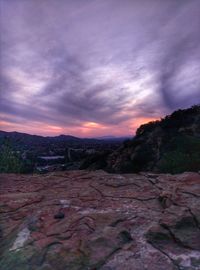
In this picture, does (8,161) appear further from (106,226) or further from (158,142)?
(158,142)

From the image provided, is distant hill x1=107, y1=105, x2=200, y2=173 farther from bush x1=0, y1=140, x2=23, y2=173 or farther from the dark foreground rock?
the dark foreground rock

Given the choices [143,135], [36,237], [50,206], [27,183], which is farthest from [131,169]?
[36,237]

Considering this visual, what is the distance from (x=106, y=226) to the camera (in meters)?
6.50

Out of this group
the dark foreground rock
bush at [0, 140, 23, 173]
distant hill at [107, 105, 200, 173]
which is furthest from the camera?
distant hill at [107, 105, 200, 173]

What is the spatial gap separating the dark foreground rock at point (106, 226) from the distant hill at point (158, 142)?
31.1 feet

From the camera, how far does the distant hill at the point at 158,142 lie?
21453mm

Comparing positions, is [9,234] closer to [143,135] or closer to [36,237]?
[36,237]

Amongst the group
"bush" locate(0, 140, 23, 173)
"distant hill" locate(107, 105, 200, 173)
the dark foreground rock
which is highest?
"distant hill" locate(107, 105, 200, 173)

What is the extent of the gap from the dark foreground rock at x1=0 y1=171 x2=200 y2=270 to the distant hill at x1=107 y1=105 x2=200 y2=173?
9.47 meters

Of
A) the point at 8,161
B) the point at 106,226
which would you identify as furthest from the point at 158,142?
the point at 106,226

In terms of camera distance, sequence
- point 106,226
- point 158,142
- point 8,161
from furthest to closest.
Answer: point 158,142, point 8,161, point 106,226

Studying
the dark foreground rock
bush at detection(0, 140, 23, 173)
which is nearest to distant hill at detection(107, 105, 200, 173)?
bush at detection(0, 140, 23, 173)

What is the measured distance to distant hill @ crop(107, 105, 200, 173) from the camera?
70.4 ft

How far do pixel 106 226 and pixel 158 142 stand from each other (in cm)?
1992
